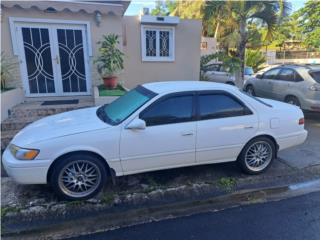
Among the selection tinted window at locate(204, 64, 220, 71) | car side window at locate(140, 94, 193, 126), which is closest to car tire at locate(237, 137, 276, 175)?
car side window at locate(140, 94, 193, 126)

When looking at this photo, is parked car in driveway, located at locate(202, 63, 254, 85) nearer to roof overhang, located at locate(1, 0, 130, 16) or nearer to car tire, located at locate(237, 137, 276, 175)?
roof overhang, located at locate(1, 0, 130, 16)

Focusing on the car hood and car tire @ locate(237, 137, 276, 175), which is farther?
car tire @ locate(237, 137, 276, 175)

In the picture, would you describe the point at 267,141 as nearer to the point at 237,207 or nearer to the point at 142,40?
the point at 237,207

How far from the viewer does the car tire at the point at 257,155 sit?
13.5ft

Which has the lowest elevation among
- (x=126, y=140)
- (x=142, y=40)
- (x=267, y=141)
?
(x=267, y=141)

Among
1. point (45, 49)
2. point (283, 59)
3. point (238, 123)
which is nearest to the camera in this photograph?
point (238, 123)

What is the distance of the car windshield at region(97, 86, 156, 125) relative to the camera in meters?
3.65

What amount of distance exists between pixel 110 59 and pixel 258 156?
5.08 m

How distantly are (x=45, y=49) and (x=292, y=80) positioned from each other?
768cm

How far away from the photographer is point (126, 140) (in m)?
3.45

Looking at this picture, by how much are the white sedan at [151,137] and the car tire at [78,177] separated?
0.01 metres

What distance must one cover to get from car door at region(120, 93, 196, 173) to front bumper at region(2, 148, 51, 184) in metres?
1.00

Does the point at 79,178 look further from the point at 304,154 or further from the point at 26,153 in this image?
the point at 304,154

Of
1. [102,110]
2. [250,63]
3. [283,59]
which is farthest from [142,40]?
[283,59]
